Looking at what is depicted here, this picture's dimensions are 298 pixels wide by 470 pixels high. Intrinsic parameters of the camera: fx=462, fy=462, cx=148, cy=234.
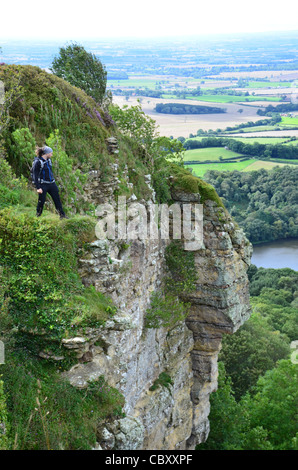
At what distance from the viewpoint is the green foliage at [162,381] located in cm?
1964

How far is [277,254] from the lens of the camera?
74.7 m

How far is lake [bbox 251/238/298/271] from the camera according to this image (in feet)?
230

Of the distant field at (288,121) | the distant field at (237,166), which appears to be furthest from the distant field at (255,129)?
the distant field at (237,166)

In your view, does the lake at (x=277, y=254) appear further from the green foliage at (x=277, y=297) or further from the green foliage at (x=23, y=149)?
the green foliage at (x=23, y=149)

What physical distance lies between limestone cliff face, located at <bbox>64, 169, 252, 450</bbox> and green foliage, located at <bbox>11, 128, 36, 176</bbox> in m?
2.76

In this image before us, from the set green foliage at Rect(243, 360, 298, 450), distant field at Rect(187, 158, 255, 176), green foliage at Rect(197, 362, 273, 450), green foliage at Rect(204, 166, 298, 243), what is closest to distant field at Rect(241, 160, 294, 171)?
distant field at Rect(187, 158, 255, 176)

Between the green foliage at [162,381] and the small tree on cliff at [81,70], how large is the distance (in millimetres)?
12835

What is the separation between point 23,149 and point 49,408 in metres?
8.25

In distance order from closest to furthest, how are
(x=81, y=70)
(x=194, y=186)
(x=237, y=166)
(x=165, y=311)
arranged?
(x=165, y=311)
(x=194, y=186)
(x=81, y=70)
(x=237, y=166)

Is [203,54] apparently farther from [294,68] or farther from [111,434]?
[111,434]

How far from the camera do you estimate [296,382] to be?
24672 mm

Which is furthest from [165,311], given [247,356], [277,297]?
[277,297]

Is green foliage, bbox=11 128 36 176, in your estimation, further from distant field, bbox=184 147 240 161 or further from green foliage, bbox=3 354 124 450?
distant field, bbox=184 147 240 161

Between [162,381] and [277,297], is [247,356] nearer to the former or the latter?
[162,381]
